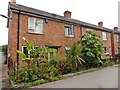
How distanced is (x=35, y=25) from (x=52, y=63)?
16.4 feet

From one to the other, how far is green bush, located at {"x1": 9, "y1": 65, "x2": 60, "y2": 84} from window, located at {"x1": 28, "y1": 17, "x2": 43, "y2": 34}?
17.5 feet

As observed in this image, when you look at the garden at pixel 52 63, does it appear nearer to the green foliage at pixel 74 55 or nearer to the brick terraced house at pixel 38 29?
the green foliage at pixel 74 55

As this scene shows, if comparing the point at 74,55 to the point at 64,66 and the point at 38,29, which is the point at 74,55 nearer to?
the point at 64,66

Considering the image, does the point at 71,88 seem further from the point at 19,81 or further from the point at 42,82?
the point at 19,81

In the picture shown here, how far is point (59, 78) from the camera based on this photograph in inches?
484

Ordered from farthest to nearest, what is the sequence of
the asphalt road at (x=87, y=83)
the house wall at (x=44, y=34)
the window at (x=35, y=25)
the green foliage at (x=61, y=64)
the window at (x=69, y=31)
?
the window at (x=69, y=31)
the window at (x=35, y=25)
the house wall at (x=44, y=34)
the green foliage at (x=61, y=64)
the asphalt road at (x=87, y=83)

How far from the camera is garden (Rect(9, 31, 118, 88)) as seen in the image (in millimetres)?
11118

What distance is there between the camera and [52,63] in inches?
565

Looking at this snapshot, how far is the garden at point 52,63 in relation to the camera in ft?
36.5

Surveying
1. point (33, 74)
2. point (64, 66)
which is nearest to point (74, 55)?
point (64, 66)

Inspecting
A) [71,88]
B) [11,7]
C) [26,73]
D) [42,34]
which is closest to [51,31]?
[42,34]

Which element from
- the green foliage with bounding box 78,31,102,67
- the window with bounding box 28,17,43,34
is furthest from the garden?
the window with bounding box 28,17,43,34

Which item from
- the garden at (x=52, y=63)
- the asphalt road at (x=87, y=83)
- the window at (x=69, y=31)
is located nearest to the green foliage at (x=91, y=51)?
the garden at (x=52, y=63)

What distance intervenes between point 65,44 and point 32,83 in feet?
33.1
